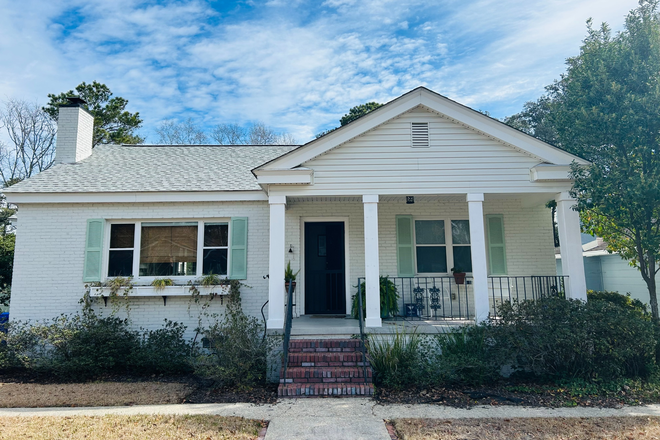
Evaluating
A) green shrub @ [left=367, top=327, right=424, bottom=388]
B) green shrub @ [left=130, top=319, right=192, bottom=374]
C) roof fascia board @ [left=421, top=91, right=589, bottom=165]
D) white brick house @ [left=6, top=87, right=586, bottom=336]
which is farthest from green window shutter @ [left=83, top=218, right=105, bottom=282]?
roof fascia board @ [left=421, top=91, right=589, bottom=165]

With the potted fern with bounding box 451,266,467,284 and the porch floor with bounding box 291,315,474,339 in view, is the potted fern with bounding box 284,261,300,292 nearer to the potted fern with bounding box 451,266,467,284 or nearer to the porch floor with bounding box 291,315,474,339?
the porch floor with bounding box 291,315,474,339

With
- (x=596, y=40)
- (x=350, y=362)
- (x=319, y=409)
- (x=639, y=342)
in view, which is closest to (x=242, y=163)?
(x=350, y=362)

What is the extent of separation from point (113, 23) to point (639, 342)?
12599 millimetres

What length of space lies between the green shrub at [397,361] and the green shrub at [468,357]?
1.10 ft

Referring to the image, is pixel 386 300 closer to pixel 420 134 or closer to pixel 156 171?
pixel 420 134

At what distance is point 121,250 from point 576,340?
9076mm

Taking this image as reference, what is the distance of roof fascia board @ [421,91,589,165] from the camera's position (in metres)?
7.57

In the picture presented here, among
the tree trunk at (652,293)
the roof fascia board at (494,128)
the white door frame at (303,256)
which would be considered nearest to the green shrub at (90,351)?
the white door frame at (303,256)

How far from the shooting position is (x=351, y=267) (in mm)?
9344

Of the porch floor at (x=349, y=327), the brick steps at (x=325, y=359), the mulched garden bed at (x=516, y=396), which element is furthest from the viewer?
the porch floor at (x=349, y=327)

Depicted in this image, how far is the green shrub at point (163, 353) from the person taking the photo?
7527mm

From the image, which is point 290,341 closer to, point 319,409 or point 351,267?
point 319,409

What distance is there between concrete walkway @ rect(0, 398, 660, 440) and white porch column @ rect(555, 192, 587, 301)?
2.30 m

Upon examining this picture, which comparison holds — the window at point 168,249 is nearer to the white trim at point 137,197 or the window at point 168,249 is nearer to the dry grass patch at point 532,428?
the white trim at point 137,197
